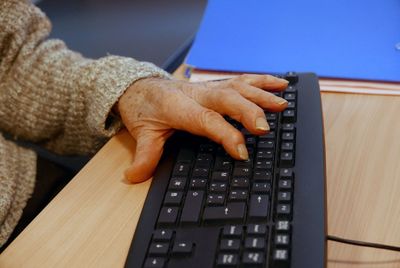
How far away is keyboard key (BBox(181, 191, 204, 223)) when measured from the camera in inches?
17.8

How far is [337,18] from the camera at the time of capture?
2.57 feet

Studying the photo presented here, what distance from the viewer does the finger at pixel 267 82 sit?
59cm

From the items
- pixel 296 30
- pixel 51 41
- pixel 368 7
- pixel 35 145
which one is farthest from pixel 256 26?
pixel 35 145

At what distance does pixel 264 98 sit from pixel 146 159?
147mm

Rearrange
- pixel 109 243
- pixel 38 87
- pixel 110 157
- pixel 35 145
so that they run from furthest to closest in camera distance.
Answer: pixel 35 145
pixel 38 87
pixel 110 157
pixel 109 243

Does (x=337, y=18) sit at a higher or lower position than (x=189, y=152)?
higher

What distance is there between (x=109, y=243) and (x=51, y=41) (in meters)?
0.41

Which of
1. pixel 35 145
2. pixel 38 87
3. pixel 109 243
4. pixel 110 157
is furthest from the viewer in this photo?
pixel 35 145

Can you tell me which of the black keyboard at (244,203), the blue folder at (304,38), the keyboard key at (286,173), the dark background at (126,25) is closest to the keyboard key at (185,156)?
the black keyboard at (244,203)

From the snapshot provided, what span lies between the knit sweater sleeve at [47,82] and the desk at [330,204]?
0.33 feet

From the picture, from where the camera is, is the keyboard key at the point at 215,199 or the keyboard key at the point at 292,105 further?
the keyboard key at the point at 292,105

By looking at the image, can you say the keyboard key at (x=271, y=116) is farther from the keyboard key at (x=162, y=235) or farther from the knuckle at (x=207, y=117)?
the keyboard key at (x=162, y=235)

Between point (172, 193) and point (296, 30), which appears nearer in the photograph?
point (172, 193)

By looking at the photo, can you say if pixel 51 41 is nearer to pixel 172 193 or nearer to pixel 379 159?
pixel 172 193
